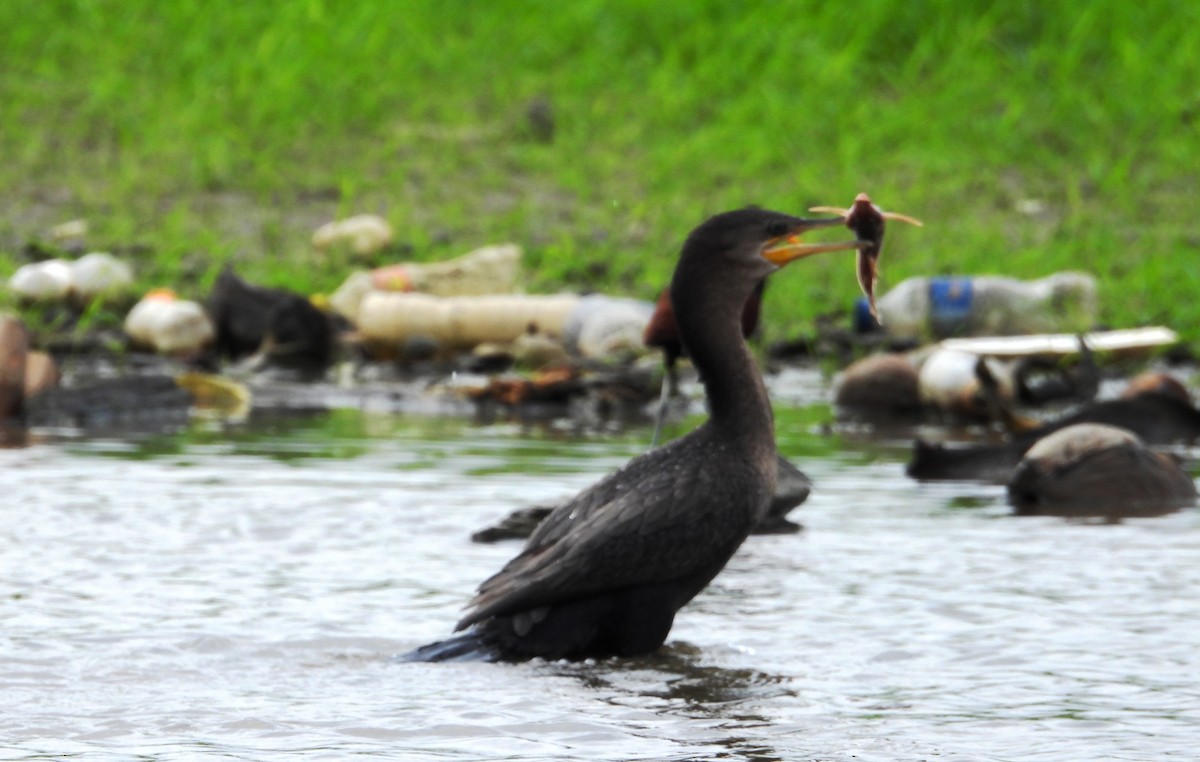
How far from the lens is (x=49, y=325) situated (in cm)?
1221

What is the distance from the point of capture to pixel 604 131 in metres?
15.2

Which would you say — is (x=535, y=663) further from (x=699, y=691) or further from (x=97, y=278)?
(x=97, y=278)

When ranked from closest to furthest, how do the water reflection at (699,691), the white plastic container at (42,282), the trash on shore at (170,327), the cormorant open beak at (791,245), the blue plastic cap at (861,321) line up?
the water reflection at (699,691)
the cormorant open beak at (791,245)
the blue plastic cap at (861,321)
the trash on shore at (170,327)
the white plastic container at (42,282)

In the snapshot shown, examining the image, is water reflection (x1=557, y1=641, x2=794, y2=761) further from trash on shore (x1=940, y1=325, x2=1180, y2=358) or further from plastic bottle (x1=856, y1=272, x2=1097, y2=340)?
plastic bottle (x1=856, y1=272, x2=1097, y2=340)

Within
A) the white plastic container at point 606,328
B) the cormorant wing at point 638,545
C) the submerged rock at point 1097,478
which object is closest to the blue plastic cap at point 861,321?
the white plastic container at point 606,328

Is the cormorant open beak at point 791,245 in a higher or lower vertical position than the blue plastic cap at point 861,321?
lower

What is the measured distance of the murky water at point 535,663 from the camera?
421 cm

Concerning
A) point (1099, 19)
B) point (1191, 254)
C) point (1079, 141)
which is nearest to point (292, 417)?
point (1191, 254)

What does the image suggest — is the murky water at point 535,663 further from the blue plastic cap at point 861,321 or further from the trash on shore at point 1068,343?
the blue plastic cap at point 861,321

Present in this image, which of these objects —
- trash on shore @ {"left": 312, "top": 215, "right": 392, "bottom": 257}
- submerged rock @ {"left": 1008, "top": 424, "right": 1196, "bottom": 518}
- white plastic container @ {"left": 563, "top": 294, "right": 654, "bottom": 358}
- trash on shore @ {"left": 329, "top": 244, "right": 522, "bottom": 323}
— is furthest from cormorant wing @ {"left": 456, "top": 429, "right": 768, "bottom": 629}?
trash on shore @ {"left": 312, "top": 215, "right": 392, "bottom": 257}

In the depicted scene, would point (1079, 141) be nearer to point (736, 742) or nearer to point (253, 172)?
point (253, 172)

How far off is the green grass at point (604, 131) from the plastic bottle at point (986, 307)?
2.02 feet

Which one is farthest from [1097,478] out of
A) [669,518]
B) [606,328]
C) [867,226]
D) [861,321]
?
[861,321]

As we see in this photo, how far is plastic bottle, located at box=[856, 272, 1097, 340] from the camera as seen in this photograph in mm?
11359
